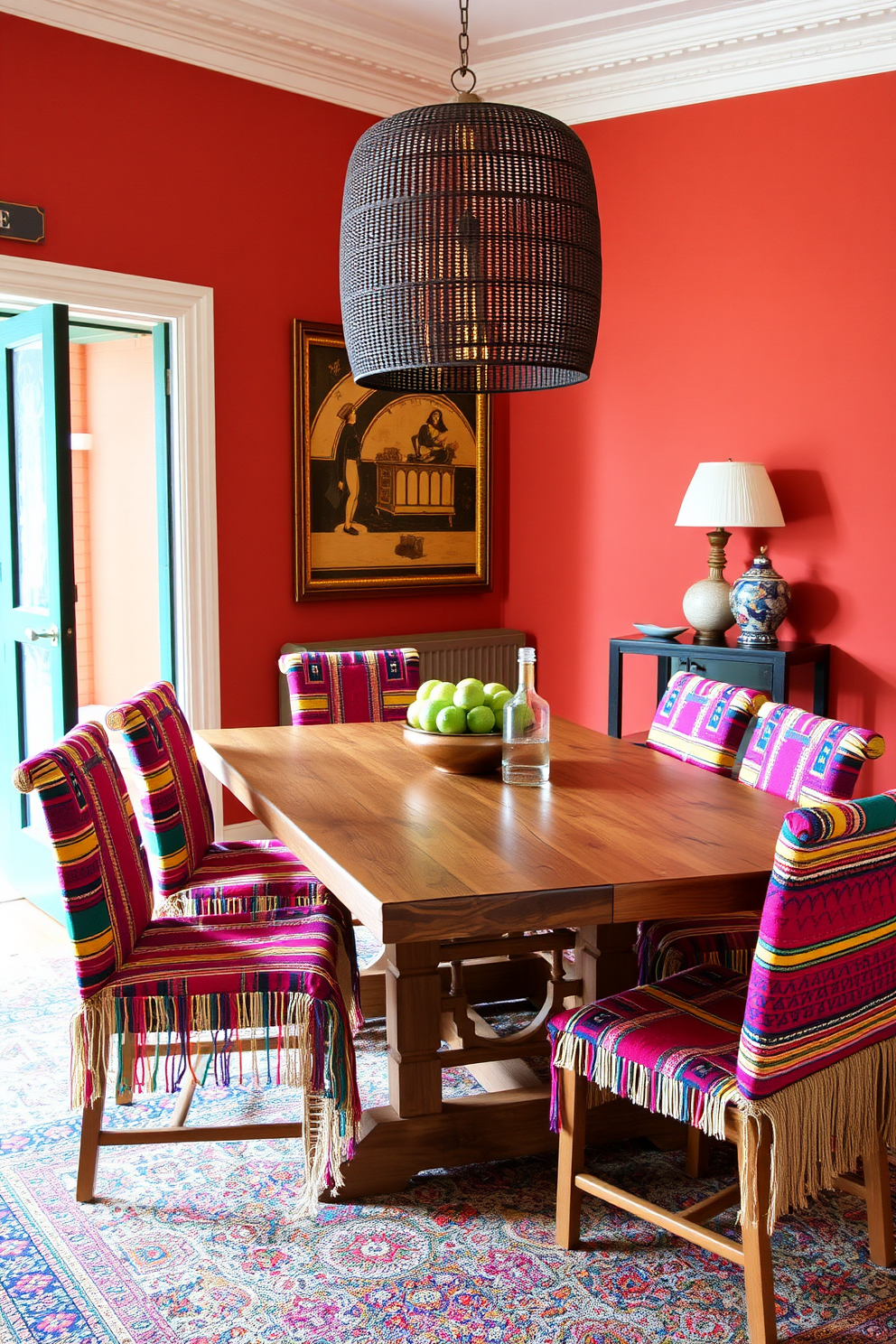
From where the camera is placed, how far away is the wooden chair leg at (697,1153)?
2.40m

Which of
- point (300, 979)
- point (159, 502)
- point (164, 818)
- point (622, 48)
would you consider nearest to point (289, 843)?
point (300, 979)

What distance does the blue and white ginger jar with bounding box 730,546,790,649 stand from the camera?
4.31m

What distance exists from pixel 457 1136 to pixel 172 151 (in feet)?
11.9

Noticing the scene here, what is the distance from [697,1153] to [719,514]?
98.9 inches

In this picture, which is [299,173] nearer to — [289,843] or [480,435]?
[480,435]

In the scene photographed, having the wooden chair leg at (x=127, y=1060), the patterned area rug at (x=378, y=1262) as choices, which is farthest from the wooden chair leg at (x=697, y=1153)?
the wooden chair leg at (x=127, y=1060)

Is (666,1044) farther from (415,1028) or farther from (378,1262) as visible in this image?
(378,1262)

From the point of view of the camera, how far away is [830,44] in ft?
13.9

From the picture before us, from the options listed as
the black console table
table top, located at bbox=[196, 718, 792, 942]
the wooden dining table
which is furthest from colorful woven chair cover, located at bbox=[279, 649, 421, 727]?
the black console table

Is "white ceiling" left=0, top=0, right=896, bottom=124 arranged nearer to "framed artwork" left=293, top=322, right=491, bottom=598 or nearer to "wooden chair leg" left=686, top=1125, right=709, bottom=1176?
"framed artwork" left=293, top=322, right=491, bottom=598

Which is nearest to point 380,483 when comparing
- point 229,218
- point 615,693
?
point 229,218

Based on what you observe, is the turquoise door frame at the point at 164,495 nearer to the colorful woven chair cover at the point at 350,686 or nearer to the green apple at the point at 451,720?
the colorful woven chair cover at the point at 350,686

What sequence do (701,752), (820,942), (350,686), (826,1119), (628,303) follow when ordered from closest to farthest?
(820,942)
(826,1119)
(701,752)
(350,686)
(628,303)

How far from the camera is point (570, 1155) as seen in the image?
2133mm
